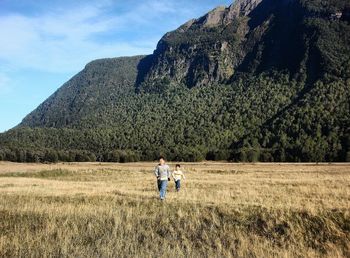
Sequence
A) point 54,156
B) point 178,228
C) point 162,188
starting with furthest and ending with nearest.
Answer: point 54,156 < point 162,188 < point 178,228

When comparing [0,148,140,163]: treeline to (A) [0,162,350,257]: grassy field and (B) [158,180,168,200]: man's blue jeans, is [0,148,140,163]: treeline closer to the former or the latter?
(B) [158,180,168,200]: man's blue jeans

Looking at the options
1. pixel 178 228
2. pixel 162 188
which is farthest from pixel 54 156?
pixel 178 228

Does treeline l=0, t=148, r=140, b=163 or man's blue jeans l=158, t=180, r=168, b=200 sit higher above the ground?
man's blue jeans l=158, t=180, r=168, b=200

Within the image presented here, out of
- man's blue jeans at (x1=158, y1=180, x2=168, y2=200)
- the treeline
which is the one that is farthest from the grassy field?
the treeline

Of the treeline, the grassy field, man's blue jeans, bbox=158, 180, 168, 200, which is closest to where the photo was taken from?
Answer: the grassy field

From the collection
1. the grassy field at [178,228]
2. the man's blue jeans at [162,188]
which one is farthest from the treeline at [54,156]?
the grassy field at [178,228]

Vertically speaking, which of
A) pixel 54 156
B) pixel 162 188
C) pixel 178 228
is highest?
pixel 162 188

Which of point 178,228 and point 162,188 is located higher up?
point 162,188

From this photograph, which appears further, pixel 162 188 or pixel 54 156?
pixel 54 156

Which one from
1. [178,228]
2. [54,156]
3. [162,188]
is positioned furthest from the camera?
[54,156]

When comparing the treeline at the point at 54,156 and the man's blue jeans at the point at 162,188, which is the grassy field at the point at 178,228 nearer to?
the man's blue jeans at the point at 162,188

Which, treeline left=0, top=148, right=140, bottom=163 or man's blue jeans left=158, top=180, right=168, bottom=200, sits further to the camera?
treeline left=0, top=148, right=140, bottom=163

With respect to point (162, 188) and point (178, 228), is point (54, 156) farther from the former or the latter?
point (178, 228)

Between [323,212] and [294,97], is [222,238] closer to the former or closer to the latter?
[323,212]
